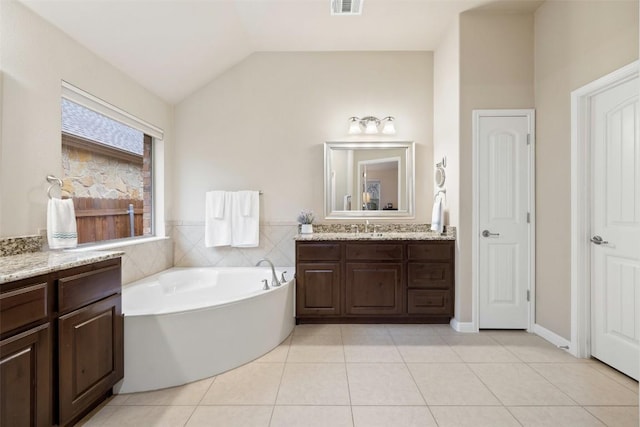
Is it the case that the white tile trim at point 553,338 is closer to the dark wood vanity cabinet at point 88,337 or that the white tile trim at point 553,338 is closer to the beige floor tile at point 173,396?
the beige floor tile at point 173,396

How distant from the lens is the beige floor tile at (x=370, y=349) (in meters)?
2.46

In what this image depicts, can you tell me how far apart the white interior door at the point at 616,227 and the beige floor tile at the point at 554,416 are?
64 cm

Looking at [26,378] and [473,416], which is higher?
[26,378]

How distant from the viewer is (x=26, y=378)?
137cm

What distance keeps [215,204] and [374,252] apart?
1.87 metres

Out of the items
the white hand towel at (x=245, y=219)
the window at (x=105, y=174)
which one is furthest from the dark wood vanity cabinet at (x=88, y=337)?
the white hand towel at (x=245, y=219)

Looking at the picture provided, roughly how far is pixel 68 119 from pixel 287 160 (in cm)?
204

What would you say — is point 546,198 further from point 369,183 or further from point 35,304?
point 35,304

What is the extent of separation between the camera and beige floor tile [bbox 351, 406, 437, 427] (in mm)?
1728

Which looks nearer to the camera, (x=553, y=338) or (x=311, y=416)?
(x=311, y=416)

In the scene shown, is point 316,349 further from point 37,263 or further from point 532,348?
point 37,263

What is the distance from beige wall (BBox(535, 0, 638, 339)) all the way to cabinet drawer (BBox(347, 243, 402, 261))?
1270 mm

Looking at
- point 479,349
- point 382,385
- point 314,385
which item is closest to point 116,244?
point 314,385

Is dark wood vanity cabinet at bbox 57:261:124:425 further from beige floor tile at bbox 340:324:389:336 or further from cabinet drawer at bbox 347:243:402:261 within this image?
cabinet drawer at bbox 347:243:402:261
